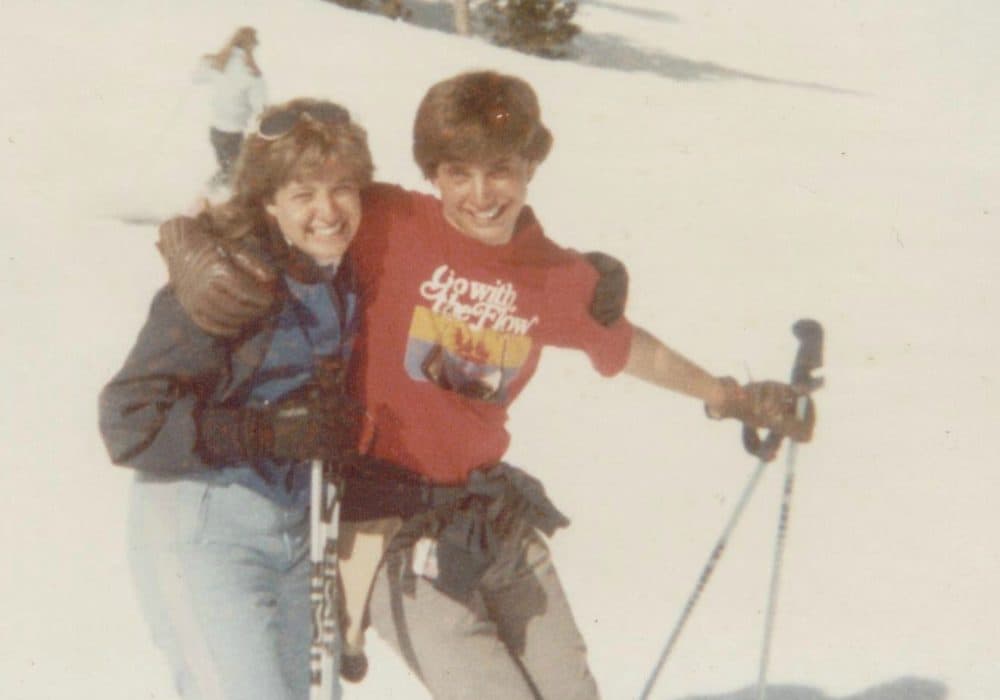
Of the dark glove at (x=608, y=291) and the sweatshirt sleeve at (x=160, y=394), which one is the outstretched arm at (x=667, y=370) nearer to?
the dark glove at (x=608, y=291)

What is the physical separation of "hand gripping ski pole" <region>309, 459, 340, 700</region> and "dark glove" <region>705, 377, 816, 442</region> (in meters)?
0.95

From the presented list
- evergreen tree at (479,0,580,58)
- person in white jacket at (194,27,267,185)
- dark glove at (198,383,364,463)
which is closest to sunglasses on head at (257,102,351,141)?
dark glove at (198,383,364,463)

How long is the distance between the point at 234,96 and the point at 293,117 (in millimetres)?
7233

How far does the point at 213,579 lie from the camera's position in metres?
2.13

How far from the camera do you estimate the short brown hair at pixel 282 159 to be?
2225 mm

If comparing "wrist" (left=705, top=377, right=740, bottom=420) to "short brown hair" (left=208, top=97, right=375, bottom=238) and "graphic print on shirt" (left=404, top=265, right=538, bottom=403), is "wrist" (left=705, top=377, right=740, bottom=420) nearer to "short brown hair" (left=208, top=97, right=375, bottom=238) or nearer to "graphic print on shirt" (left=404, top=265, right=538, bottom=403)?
"graphic print on shirt" (left=404, top=265, right=538, bottom=403)

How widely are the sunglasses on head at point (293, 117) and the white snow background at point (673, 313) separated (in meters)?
1.99

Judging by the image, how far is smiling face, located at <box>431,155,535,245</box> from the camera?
241 cm

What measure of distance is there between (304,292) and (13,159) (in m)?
8.97

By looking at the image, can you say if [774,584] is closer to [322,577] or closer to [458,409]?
[458,409]

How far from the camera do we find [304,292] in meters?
2.25

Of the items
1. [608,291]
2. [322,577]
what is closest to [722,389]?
[608,291]

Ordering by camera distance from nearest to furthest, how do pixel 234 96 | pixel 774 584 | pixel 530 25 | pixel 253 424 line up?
pixel 253 424, pixel 774 584, pixel 234 96, pixel 530 25

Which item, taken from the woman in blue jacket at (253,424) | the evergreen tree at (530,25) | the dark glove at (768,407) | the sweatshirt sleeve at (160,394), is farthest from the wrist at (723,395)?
the evergreen tree at (530,25)
